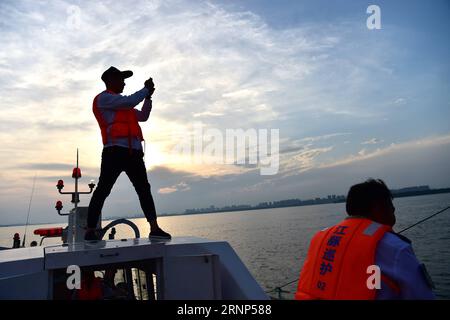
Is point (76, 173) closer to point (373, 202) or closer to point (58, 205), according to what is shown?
point (58, 205)

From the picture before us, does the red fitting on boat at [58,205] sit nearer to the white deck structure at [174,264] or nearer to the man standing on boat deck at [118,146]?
the man standing on boat deck at [118,146]

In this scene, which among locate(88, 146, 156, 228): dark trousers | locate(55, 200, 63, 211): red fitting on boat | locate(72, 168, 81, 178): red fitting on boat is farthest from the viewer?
locate(55, 200, 63, 211): red fitting on boat

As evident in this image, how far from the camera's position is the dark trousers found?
3979 millimetres

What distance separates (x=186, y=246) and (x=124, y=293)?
72.6 inches

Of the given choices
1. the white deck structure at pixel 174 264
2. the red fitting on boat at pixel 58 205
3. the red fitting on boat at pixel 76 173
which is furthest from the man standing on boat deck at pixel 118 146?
the red fitting on boat at pixel 58 205

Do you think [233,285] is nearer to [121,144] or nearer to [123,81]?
[121,144]

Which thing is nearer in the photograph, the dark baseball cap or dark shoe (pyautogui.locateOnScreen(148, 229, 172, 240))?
dark shoe (pyautogui.locateOnScreen(148, 229, 172, 240))

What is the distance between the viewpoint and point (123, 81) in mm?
4406

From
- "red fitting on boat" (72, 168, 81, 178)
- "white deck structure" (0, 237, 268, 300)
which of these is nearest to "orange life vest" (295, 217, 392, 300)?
"white deck structure" (0, 237, 268, 300)

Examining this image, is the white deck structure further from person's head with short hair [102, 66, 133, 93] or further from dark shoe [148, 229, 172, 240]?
person's head with short hair [102, 66, 133, 93]

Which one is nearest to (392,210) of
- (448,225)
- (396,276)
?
Result: (396,276)

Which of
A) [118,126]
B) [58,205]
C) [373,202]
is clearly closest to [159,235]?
[118,126]

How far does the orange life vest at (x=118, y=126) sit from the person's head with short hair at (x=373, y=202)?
259cm
